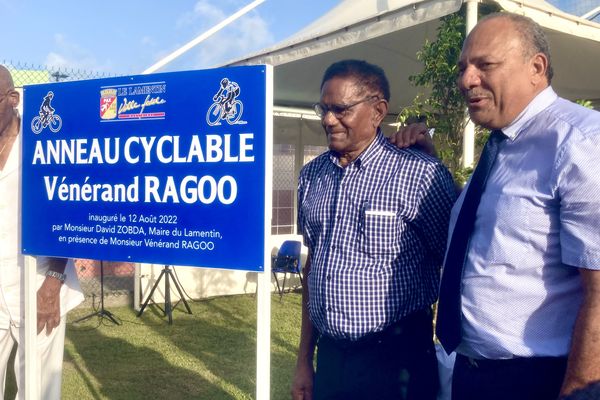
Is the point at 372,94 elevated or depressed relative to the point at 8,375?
elevated

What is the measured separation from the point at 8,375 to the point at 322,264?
4.51 m

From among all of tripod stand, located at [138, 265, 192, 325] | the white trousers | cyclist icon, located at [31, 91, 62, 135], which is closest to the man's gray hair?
cyclist icon, located at [31, 91, 62, 135]

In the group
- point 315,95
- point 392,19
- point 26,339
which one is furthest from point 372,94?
point 315,95

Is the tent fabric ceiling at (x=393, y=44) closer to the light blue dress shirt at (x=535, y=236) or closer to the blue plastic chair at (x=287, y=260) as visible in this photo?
the blue plastic chair at (x=287, y=260)

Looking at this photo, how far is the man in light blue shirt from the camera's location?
151cm

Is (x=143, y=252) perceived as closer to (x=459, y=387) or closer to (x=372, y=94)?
(x=372, y=94)

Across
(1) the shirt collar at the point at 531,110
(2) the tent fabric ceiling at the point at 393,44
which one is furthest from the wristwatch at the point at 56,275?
(2) the tent fabric ceiling at the point at 393,44

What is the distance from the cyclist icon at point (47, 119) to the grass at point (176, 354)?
115 inches

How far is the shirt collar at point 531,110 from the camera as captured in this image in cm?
172

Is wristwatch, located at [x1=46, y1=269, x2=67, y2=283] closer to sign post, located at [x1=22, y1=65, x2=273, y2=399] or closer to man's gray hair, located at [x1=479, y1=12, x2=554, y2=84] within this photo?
sign post, located at [x1=22, y1=65, x2=273, y2=399]

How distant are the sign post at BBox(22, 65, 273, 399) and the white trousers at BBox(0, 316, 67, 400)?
0.50 metres

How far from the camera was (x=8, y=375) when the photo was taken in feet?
18.6

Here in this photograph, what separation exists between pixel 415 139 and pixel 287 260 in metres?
7.15

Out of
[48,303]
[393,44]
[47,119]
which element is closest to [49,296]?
[48,303]
